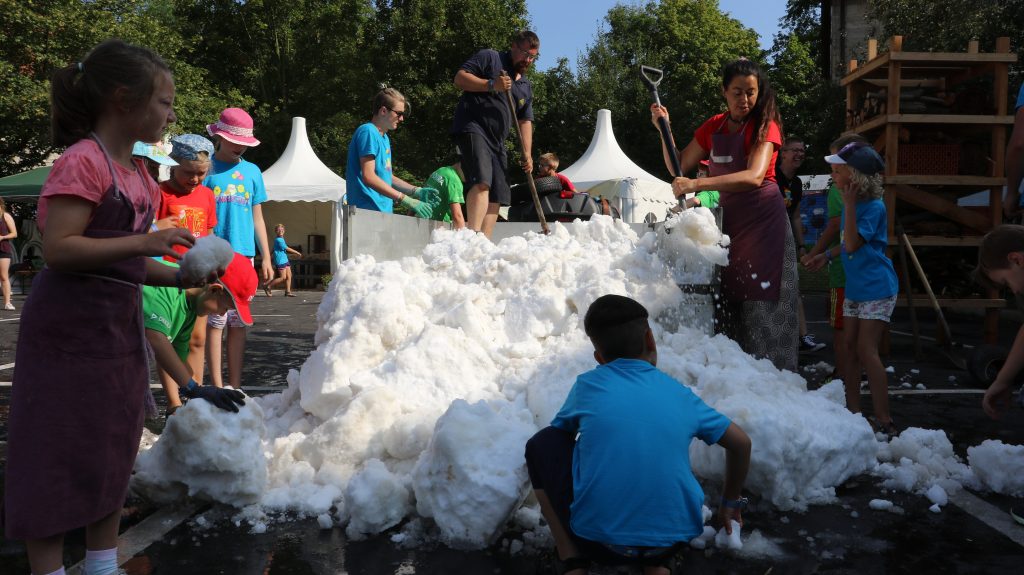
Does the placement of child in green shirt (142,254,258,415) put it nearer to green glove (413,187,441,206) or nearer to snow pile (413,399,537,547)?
snow pile (413,399,537,547)

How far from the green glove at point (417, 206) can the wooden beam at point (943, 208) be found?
15.5 feet

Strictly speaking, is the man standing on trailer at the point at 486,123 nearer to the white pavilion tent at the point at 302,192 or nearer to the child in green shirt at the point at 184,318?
the child in green shirt at the point at 184,318

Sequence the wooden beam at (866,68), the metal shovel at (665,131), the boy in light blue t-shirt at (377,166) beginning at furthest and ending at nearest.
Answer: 1. the wooden beam at (866,68)
2. the boy in light blue t-shirt at (377,166)
3. the metal shovel at (665,131)

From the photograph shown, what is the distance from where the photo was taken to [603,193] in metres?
17.0

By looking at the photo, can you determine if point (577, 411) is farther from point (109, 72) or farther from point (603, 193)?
point (603, 193)

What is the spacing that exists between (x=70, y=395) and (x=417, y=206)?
3774mm

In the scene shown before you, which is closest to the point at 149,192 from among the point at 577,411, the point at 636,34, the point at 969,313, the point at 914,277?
the point at 577,411

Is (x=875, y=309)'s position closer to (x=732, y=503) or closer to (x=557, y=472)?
(x=732, y=503)

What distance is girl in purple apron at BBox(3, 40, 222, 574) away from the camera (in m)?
2.12

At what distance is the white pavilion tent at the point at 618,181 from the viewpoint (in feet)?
51.7

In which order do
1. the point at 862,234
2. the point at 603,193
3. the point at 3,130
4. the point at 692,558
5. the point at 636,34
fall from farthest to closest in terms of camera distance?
the point at 636,34, the point at 3,130, the point at 603,193, the point at 862,234, the point at 692,558

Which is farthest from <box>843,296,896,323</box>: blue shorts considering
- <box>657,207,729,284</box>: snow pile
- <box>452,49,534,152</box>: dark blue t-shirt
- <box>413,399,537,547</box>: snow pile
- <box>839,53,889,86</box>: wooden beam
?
<box>839,53,889,86</box>: wooden beam

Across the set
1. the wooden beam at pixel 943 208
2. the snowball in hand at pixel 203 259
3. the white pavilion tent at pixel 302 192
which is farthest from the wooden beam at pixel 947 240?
the white pavilion tent at pixel 302 192

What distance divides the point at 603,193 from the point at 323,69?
17.5m
